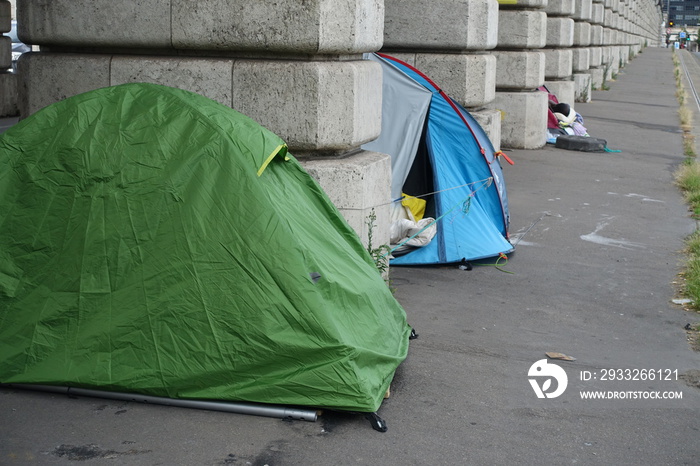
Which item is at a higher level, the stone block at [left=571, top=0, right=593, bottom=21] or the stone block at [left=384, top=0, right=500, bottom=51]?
the stone block at [left=571, top=0, right=593, bottom=21]

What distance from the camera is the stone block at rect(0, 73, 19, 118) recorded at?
370 inches

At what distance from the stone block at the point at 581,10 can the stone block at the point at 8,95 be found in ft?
40.8

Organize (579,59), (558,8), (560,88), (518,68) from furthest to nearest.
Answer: (579,59), (560,88), (558,8), (518,68)

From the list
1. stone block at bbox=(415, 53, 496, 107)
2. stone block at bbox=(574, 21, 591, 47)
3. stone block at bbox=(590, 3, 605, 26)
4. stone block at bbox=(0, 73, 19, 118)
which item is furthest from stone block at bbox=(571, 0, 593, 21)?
stone block at bbox=(0, 73, 19, 118)

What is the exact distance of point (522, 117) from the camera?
41.0 feet

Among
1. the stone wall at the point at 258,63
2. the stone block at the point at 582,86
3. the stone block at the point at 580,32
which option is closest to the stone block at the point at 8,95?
the stone wall at the point at 258,63

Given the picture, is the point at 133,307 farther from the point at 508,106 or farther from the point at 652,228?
the point at 508,106

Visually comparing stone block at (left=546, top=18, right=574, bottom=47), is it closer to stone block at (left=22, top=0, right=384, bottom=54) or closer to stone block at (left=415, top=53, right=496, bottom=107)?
stone block at (left=415, top=53, right=496, bottom=107)

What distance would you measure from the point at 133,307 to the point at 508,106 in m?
9.56

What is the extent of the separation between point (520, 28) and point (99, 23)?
311 inches

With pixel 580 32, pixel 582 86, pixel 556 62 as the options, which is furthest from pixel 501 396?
→ pixel 582 86

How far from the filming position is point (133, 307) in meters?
3.73

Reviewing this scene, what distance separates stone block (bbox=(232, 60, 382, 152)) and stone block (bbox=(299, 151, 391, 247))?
11cm

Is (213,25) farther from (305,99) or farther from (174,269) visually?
(174,269)
